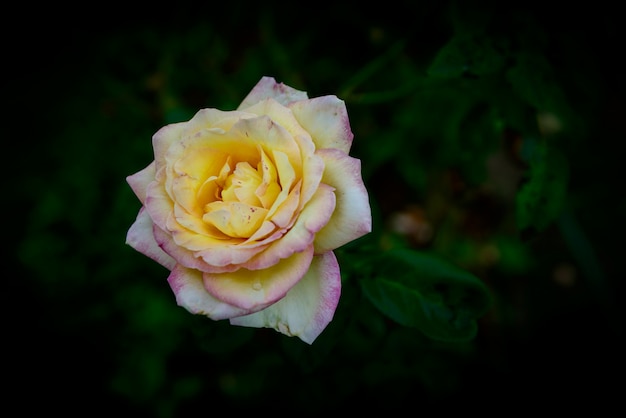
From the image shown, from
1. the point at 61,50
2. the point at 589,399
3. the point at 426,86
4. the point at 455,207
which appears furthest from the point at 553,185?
the point at 61,50

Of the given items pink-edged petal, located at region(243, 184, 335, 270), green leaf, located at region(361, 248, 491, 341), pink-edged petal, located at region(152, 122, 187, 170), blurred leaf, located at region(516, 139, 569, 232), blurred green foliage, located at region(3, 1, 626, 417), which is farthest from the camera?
blurred green foliage, located at region(3, 1, 626, 417)

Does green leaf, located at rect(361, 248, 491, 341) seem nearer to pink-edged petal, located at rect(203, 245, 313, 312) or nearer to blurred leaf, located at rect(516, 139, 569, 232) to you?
blurred leaf, located at rect(516, 139, 569, 232)

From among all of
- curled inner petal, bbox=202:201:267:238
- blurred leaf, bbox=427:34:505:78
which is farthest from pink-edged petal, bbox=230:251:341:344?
blurred leaf, bbox=427:34:505:78

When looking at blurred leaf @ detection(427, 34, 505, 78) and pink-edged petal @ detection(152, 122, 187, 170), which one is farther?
blurred leaf @ detection(427, 34, 505, 78)

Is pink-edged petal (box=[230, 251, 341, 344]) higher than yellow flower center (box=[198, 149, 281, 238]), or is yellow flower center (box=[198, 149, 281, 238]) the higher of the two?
yellow flower center (box=[198, 149, 281, 238])

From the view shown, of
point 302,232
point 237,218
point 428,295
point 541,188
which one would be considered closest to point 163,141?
point 237,218

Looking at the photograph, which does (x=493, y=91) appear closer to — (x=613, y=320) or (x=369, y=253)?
(x=369, y=253)

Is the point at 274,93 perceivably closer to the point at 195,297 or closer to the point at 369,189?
the point at 195,297
